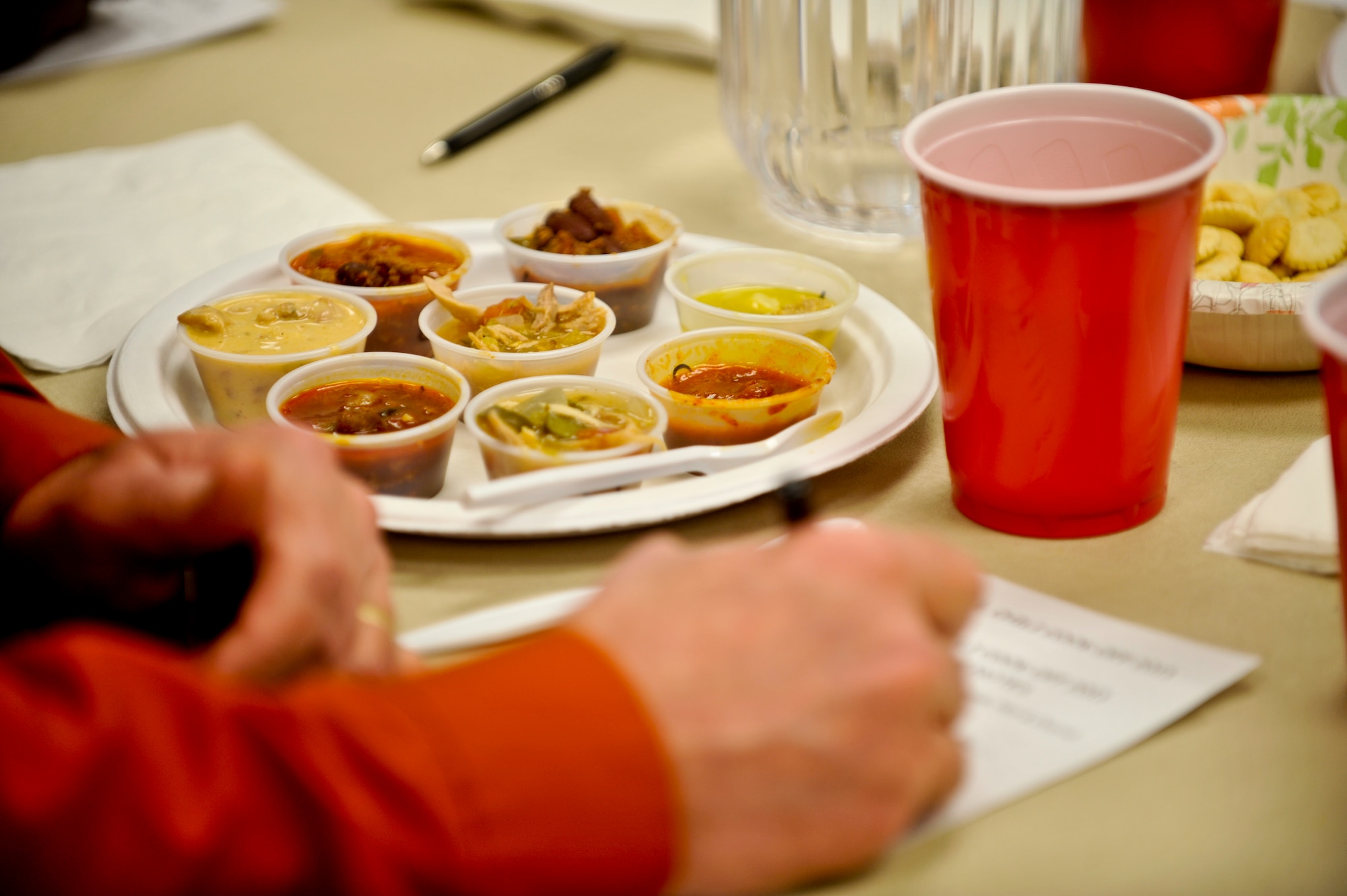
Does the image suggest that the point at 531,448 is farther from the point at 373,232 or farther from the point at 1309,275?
the point at 1309,275

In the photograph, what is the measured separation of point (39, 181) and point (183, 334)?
74 centimetres

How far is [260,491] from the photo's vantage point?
2.49ft

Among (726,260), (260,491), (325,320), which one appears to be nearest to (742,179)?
(726,260)

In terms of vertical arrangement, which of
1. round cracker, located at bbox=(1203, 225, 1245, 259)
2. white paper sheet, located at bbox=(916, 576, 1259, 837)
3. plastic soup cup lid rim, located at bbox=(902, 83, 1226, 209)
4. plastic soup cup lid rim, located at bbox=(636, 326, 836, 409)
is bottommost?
white paper sheet, located at bbox=(916, 576, 1259, 837)

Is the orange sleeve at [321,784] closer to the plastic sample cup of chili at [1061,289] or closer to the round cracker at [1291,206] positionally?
the plastic sample cup of chili at [1061,289]

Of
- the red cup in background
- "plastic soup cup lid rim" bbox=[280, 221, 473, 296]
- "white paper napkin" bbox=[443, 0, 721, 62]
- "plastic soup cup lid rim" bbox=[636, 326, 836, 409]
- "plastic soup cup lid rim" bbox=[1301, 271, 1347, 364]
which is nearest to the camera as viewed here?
"plastic soup cup lid rim" bbox=[1301, 271, 1347, 364]

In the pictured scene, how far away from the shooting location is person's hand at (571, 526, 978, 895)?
620 millimetres

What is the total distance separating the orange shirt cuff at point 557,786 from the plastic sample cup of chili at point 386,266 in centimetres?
84

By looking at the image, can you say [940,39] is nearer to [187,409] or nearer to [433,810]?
[187,409]

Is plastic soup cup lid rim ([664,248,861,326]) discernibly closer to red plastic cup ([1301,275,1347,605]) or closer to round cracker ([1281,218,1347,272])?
round cracker ([1281,218,1347,272])

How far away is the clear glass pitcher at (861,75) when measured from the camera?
4.83 ft

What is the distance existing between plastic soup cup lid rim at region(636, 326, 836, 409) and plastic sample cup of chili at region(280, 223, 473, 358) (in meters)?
0.30

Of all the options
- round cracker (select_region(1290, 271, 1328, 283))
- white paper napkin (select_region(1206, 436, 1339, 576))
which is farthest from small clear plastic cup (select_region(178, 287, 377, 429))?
round cracker (select_region(1290, 271, 1328, 283))

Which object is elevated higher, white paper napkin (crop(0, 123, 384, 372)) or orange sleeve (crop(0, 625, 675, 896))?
orange sleeve (crop(0, 625, 675, 896))
